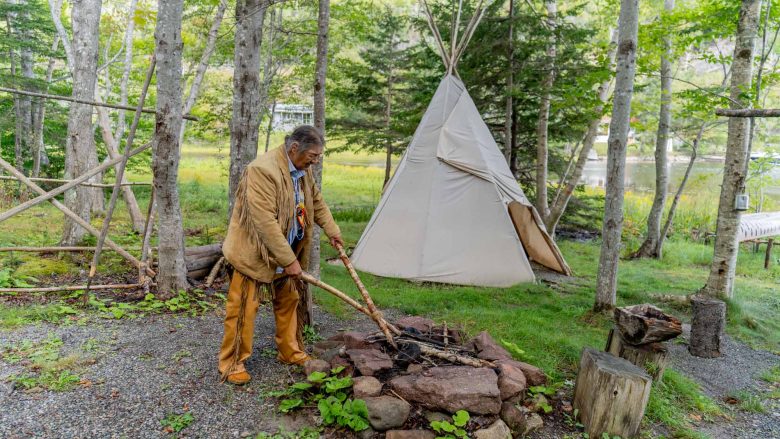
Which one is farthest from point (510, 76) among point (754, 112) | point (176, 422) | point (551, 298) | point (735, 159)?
point (176, 422)

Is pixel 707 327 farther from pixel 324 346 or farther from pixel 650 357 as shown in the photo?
pixel 324 346

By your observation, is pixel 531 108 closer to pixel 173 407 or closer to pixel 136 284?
pixel 136 284

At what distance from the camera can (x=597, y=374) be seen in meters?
2.84

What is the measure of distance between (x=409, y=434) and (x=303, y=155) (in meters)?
1.69

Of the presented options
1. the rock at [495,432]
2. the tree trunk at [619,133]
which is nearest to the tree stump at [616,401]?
the rock at [495,432]

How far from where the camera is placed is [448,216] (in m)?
6.51

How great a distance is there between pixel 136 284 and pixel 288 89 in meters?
8.38

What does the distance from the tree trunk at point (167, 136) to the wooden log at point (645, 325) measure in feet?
12.5

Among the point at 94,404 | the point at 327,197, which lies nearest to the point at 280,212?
the point at 94,404

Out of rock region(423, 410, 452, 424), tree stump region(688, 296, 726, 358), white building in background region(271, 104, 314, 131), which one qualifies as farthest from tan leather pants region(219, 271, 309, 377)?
white building in background region(271, 104, 314, 131)

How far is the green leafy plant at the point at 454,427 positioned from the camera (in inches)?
101

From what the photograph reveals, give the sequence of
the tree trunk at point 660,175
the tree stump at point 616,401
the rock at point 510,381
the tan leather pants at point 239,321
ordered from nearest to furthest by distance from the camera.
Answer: the tree stump at point 616,401, the rock at point 510,381, the tan leather pants at point 239,321, the tree trunk at point 660,175

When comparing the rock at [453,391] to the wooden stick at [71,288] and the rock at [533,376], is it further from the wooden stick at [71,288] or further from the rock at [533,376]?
the wooden stick at [71,288]

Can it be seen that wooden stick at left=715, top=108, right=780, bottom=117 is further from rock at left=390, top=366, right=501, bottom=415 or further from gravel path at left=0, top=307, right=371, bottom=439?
gravel path at left=0, top=307, right=371, bottom=439
